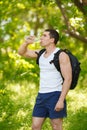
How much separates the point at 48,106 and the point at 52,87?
1.00ft

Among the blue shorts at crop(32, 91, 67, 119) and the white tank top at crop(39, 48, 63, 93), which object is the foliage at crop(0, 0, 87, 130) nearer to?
the blue shorts at crop(32, 91, 67, 119)

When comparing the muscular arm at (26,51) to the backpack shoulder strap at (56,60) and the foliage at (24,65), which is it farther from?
the foliage at (24,65)

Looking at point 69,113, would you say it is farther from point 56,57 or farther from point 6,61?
point 6,61

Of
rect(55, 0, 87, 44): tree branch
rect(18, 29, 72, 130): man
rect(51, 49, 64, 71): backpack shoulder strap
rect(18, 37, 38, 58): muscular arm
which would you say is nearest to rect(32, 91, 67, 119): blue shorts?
rect(18, 29, 72, 130): man

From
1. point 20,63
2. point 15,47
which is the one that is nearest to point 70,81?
point 20,63

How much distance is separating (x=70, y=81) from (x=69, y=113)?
375cm

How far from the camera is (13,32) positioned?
22.8 metres

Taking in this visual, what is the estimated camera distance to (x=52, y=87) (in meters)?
6.73

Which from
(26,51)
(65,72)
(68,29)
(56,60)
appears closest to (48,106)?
(65,72)

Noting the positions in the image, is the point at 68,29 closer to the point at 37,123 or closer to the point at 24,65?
the point at 24,65

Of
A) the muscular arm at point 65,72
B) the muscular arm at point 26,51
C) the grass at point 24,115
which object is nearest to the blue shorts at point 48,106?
the muscular arm at point 65,72

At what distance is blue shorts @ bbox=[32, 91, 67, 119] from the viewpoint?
6.73m

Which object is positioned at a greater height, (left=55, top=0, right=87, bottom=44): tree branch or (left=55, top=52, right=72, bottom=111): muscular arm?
(left=55, top=52, right=72, bottom=111): muscular arm

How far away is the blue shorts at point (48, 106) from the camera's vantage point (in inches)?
265
